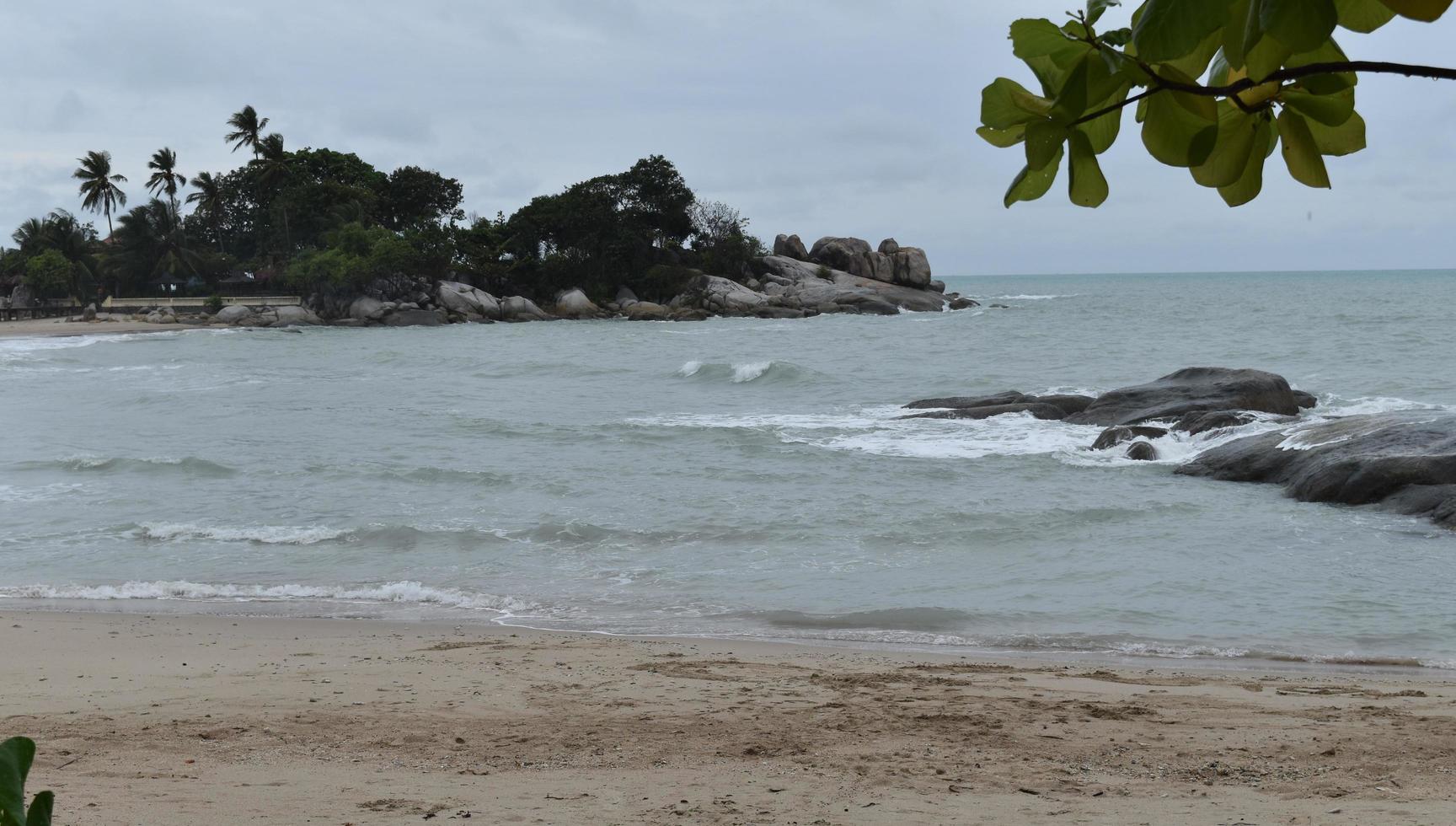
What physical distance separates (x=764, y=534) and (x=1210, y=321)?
48.1m

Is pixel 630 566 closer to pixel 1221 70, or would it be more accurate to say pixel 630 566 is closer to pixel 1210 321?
pixel 1221 70

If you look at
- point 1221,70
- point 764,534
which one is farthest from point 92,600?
point 1221,70

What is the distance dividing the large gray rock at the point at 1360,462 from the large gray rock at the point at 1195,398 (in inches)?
116

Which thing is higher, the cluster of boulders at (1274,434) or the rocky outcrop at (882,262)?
the rocky outcrop at (882,262)

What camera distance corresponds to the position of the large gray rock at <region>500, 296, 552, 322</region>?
197 ft

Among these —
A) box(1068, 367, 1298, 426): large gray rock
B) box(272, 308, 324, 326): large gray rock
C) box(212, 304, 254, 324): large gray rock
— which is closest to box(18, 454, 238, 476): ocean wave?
box(1068, 367, 1298, 426): large gray rock

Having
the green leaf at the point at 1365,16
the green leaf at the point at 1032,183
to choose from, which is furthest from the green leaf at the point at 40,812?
the green leaf at the point at 1365,16

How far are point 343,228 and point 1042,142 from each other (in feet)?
206

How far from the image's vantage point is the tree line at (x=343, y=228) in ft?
206

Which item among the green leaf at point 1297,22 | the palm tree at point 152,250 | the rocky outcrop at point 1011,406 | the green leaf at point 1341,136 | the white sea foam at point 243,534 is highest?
the palm tree at point 152,250

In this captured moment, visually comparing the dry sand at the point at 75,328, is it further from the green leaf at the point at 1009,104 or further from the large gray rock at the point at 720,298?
the green leaf at the point at 1009,104

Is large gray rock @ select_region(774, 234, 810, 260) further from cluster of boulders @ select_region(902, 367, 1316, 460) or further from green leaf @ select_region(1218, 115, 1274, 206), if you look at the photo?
green leaf @ select_region(1218, 115, 1274, 206)

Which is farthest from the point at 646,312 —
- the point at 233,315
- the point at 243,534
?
the point at 243,534

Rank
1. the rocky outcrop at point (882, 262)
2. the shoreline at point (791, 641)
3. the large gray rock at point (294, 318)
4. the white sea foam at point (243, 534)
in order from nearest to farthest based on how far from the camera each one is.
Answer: the shoreline at point (791, 641), the white sea foam at point (243, 534), the large gray rock at point (294, 318), the rocky outcrop at point (882, 262)
